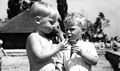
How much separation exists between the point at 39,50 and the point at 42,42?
0.10 m

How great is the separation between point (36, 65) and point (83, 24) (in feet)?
2.19

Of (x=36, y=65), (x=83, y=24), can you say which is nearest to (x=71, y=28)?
(x=83, y=24)

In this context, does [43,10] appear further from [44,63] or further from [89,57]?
[89,57]

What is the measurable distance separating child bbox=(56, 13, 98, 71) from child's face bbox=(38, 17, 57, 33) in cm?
28

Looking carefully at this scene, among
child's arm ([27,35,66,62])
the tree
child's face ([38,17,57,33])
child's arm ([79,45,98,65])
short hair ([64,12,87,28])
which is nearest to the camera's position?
child's arm ([27,35,66,62])

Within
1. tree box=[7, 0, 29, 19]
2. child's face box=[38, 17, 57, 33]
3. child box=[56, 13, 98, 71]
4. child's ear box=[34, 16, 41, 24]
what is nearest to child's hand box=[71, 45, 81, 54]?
child box=[56, 13, 98, 71]

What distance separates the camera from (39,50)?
272 cm

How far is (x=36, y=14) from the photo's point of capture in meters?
2.80

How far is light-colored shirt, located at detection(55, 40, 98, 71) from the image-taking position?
2.98 meters

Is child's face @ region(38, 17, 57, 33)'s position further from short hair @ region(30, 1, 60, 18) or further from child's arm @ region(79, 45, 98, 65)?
child's arm @ region(79, 45, 98, 65)

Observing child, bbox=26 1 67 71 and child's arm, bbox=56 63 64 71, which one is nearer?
child, bbox=26 1 67 71

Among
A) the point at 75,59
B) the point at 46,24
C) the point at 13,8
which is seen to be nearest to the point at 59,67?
the point at 75,59

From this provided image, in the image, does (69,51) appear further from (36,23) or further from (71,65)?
(36,23)

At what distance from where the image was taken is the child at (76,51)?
297cm
